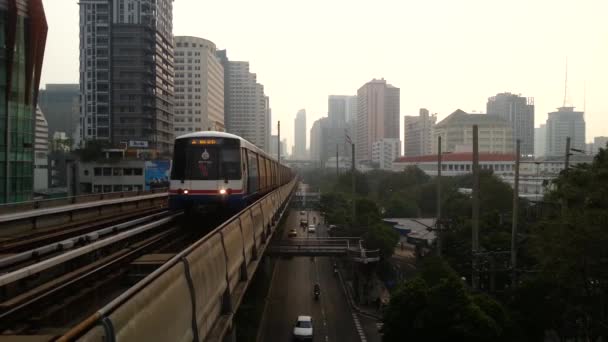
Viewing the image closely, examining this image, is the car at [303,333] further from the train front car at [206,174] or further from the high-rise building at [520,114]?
the high-rise building at [520,114]

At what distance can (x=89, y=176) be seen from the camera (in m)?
56.0

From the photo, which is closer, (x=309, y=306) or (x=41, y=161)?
(x=309, y=306)

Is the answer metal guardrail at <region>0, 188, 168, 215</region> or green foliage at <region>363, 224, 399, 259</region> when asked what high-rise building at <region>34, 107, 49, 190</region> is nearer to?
green foliage at <region>363, 224, 399, 259</region>

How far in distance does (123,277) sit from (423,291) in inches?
433

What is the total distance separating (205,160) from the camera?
1543cm

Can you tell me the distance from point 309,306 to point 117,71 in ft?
177

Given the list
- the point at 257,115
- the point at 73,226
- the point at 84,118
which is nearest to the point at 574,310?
the point at 73,226

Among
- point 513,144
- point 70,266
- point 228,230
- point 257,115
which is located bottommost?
point 70,266

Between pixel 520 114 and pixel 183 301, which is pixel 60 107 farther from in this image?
pixel 183 301

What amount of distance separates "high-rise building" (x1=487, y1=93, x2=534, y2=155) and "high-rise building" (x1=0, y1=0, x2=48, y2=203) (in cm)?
13493

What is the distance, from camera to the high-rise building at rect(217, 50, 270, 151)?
567 ft

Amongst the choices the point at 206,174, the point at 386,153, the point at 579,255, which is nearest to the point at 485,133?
the point at 386,153

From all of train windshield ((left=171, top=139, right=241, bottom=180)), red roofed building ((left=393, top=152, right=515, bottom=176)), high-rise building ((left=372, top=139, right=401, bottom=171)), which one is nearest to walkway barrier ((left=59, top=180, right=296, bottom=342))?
train windshield ((left=171, top=139, right=241, bottom=180))

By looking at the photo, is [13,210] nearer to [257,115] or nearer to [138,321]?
[138,321]
